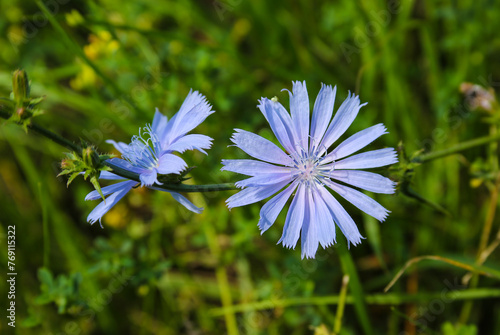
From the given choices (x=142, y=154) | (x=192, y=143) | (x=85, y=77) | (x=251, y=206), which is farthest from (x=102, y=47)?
(x=192, y=143)

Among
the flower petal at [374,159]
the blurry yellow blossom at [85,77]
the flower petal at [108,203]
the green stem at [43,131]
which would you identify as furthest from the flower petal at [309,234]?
the blurry yellow blossom at [85,77]

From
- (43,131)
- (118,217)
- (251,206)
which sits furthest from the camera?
(118,217)

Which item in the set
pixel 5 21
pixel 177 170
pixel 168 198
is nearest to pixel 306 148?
pixel 177 170

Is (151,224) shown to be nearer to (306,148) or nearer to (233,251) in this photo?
(233,251)

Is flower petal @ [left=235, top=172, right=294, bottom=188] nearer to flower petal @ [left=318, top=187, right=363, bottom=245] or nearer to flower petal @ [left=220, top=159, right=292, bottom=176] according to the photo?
flower petal @ [left=220, top=159, right=292, bottom=176]

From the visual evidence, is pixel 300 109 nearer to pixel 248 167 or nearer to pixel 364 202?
pixel 248 167

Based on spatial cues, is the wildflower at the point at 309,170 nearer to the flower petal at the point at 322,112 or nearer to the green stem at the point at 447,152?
the flower petal at the point at 322,112

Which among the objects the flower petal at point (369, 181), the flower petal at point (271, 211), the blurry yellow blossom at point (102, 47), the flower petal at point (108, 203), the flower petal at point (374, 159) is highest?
the blurry yellow blossom at point (102, 47)
